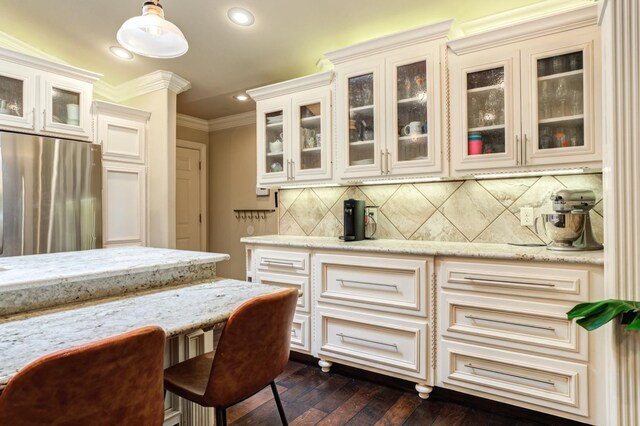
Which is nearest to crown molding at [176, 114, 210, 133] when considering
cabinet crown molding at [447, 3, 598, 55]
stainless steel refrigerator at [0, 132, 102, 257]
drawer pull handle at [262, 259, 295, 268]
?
stainless steel refrigerator at [0, 132, 102, 257]

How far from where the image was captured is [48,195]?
2891 millimetres

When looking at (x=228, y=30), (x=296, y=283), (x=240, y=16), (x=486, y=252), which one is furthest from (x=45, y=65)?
(x=486, y=252)

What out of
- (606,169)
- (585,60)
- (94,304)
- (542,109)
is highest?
(585,60)

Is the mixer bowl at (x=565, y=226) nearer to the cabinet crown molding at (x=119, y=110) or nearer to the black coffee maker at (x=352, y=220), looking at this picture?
the black coffee maker at (x=352, y=220)

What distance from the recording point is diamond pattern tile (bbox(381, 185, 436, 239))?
2713 millimetres

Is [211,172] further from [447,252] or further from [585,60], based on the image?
[585,60]

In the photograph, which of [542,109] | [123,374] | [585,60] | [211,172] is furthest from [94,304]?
[211,172]

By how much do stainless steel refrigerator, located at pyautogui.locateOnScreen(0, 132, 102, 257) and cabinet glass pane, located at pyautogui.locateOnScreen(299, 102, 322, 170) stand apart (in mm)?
1848

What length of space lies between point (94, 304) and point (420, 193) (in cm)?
220

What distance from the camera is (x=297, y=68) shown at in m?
3.27

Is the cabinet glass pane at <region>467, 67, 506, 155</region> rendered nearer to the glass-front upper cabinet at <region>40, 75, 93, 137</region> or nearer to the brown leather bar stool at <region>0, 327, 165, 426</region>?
the brown leather bar stool at <region>0, 327, 165, 426</region>

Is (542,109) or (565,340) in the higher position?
(542,109)

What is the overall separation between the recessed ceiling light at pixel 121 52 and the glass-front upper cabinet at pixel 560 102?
3.34 meters

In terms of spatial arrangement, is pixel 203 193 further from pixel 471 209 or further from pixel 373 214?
pixel 471 209
